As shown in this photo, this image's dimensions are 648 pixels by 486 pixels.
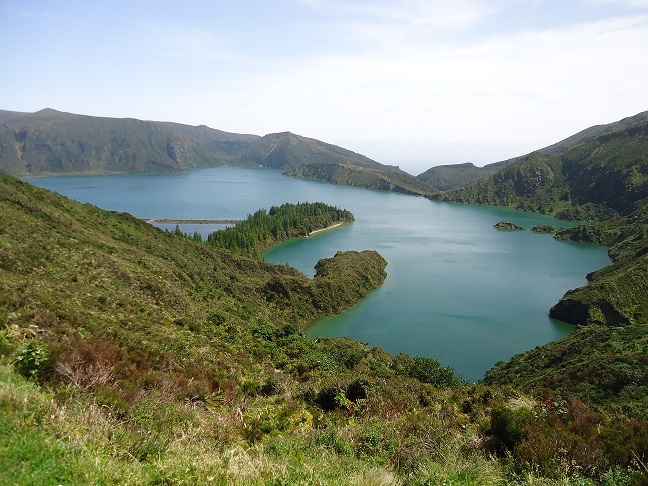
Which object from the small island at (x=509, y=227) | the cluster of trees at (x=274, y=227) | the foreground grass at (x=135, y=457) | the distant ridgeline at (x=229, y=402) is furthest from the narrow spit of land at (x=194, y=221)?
the foreground grass at (x=135, y=457)

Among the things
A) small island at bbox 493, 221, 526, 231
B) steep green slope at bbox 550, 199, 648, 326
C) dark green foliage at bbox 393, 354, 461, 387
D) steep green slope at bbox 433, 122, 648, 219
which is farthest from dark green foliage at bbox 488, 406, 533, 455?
steep green slope at bbox 433, 122, 648, 219

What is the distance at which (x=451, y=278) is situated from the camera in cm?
7394

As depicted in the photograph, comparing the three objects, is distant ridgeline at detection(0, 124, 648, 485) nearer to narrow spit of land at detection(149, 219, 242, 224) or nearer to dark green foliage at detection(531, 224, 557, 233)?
narrow spit of land at detection(149, 219, 242, 224)

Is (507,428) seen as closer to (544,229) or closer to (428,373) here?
(428,373)

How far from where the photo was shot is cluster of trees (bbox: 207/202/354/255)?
8919 centimetres

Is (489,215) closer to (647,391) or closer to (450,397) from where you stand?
(647,391)

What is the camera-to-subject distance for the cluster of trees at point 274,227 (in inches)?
3511

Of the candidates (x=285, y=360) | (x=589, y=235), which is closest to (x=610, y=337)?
(x=285, y=360)

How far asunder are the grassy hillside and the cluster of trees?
6136 centimetres

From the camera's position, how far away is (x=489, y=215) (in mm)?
166000

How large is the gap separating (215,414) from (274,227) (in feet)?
323

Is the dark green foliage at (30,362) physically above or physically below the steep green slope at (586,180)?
below

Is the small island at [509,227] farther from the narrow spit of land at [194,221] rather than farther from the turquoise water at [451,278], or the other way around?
the narrow spit of land at [194,221]

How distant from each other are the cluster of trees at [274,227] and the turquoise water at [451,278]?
4243mm
